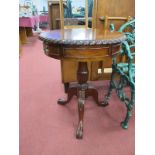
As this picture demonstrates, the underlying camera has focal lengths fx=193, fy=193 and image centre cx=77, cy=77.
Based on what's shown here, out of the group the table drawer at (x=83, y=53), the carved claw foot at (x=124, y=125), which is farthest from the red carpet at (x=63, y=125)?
the table drawer at (x=83, y=53)

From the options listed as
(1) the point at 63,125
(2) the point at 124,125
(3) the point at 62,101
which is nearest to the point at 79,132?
(1) the point at 63,125

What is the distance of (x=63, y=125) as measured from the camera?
1.73 m

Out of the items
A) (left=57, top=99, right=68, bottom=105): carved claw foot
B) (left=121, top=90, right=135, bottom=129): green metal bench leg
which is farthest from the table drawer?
(left=57, top=99, right=68, bottom=105): carved claw foot

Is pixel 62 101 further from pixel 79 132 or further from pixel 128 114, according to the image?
pixel 128 114

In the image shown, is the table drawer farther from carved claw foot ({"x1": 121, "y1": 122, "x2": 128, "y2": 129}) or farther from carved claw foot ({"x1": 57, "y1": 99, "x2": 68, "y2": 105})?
carved claw foot ({"x1": 57, "y1": 99, "x2": 68, "y2": 105})

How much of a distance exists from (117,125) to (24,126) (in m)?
0.83

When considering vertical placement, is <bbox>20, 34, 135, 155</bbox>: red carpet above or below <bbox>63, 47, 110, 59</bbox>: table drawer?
below

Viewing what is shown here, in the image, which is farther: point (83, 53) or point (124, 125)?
point (124, 125)

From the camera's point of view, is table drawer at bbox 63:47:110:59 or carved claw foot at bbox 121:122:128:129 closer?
table drawer at bbox 63:47:110:59

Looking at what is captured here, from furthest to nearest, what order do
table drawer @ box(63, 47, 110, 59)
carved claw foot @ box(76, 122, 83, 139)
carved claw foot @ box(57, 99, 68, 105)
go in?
carved claw foot @ box(57, 99, 68, 105), carved claw foot @ box(76, 122, 83, 139), table drawer @ box(63, 47, 110, 59)

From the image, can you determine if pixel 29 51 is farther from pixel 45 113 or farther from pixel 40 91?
pixel 45 113

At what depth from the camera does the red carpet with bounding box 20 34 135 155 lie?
56.9 inches
